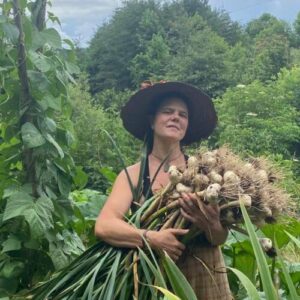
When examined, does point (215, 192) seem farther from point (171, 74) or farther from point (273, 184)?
point (171, 74)

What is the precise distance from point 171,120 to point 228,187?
0.48 m

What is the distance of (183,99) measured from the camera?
2418mm

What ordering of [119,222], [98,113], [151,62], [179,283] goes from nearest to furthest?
[179,283] → [119,222] → [98,113] → [151,62]

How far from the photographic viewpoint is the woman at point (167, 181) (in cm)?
198

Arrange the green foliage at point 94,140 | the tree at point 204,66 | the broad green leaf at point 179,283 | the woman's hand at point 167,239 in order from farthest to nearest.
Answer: the tree at point 204,66
the green foliage at point 94,140
the woman's hand at point 167,239
the broad green leaf at point 179,283

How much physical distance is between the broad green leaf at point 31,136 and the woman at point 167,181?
11.0 inches

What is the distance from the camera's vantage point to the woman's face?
230 cm

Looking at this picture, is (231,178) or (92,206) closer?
(231,178)

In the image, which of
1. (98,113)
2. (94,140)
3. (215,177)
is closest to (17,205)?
(215,177)

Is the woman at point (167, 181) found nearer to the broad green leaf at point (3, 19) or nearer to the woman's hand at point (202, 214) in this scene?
the woman's hand at point (202, 214)

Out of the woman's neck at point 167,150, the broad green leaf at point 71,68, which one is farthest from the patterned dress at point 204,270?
the broad green leaf at point 71,68

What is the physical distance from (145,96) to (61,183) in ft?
1.39

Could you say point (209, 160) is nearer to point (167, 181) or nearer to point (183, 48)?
point (167, 181)

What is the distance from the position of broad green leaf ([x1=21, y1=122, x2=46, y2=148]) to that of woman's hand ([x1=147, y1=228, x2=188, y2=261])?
506mm
